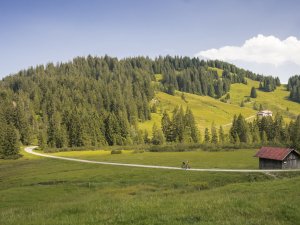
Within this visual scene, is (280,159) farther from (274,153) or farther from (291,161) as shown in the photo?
(291,161)

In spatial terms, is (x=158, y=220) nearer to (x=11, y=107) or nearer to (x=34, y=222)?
(x=34, y=222)

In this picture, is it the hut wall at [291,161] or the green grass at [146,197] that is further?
the hut wall at [291,161]

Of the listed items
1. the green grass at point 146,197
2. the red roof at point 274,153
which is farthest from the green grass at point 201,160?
the green grass at point 146,197

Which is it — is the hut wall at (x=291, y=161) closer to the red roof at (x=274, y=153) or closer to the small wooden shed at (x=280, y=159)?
the small wooden shed at (x=280, y=159)

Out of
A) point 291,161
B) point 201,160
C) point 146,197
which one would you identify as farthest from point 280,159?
point 146,197

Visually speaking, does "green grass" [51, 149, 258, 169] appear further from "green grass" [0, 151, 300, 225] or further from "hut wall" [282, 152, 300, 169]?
"green grass" [0, 151, 300, 225]

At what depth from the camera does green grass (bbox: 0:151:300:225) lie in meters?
18.2

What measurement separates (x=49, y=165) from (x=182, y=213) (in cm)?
7201

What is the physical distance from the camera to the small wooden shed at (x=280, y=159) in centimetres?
6638

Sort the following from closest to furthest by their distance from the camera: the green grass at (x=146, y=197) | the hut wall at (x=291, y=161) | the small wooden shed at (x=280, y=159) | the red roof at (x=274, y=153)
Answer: the green grass at (x=146, y=197), the red roof at (x=274, y=153), the small wooden shed at (x=280, y=159), the hut wall at (x=291, y=161)

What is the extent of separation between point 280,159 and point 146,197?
42.7 meters

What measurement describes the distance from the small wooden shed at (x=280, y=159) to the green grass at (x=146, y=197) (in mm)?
9751

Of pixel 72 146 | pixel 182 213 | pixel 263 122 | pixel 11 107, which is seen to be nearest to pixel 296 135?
pixel 263 122

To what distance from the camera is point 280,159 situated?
6569 cm
